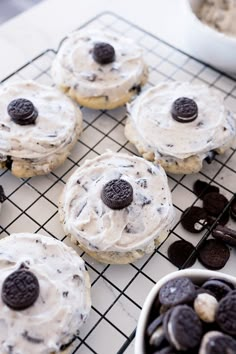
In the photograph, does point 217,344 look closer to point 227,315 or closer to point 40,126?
point 227,315

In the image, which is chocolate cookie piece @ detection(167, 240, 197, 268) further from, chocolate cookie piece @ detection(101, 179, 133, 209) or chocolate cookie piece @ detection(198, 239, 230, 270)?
chocolate cookie piece @ detection(101, 179, 133, 209)

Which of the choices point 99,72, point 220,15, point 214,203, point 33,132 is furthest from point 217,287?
point 220,15

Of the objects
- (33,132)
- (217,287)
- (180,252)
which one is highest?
(217,287)

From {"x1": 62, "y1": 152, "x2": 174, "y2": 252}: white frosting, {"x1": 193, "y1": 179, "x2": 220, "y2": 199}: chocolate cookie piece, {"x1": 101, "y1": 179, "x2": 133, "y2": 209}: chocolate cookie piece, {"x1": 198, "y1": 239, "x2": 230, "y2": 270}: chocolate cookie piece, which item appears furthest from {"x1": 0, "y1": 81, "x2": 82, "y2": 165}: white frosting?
{"x1": 198, "y1": 239, "x2": 230, "y2": 270}: chocolate cookie piece

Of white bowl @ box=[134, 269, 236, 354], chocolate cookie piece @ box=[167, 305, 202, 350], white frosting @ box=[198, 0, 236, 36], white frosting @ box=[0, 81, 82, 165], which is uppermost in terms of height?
white frosting @ box=[198, 0, 236, 36]

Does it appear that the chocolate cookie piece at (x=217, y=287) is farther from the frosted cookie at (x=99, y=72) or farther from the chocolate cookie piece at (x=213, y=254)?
the frosted cookie at (x=99, y=72)

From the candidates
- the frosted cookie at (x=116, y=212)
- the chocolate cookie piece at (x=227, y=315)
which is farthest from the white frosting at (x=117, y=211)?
the chocolate cookie piece at (x=227, y=315)
